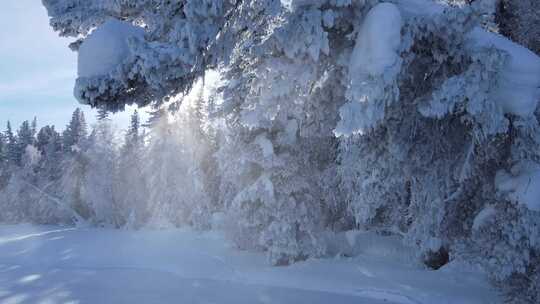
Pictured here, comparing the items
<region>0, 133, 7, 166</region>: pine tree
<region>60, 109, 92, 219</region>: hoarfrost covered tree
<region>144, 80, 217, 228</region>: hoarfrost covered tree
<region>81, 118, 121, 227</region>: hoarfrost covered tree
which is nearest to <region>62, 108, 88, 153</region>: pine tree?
<region>60, 109, 92, 219</region>: hoarfrost covered tree

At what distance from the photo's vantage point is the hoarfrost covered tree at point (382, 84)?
431 centimetres

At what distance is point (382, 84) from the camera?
4.30 metres

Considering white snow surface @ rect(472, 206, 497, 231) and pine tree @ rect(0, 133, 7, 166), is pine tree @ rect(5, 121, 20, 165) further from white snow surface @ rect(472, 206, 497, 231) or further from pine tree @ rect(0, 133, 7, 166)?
white snow surface @ rect(472, 206, 497, 231)

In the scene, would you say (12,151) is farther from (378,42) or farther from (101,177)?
(378,42)

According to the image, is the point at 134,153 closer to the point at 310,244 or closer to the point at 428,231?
the point at 310,244

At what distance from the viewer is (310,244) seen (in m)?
16.8

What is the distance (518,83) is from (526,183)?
5.37 feet

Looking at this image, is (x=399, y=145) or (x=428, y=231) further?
(x=428, y=231)

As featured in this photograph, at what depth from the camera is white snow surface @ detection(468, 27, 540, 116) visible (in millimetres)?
4730

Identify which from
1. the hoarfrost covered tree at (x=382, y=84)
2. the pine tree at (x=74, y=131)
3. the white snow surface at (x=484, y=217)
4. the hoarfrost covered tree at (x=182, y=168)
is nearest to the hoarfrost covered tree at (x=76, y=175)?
the pine tree at (x=74, y=131)

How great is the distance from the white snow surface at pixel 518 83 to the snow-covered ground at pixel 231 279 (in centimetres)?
810

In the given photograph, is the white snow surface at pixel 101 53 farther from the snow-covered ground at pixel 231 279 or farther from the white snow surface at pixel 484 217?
the snow-covered ground at pixel 231 279

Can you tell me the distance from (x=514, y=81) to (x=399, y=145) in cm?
150

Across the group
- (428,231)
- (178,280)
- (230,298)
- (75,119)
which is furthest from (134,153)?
(428,231)
